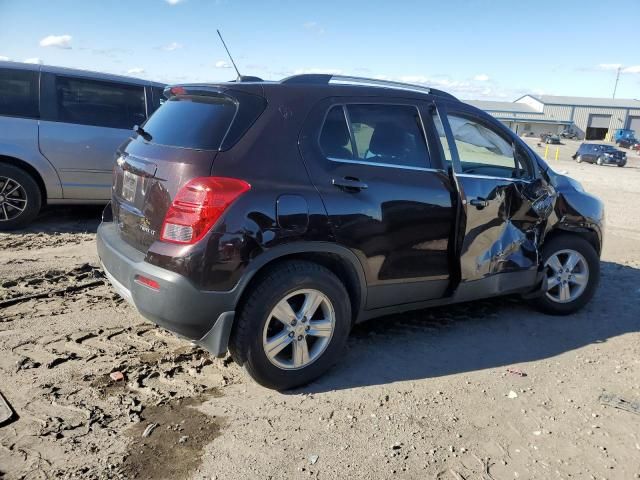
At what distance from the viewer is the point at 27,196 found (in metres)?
6.49

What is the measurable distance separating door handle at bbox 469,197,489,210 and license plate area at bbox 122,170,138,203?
2.36 m

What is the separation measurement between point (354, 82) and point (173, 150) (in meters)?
1.41

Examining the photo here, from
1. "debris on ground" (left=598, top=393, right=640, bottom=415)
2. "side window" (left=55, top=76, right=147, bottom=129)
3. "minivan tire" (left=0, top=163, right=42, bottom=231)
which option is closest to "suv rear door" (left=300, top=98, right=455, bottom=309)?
"debris on ground" (left=598, top=393, right=640, bottom=415)

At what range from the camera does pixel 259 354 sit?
123 inches

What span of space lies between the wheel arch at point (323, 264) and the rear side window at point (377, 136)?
0.61 metres

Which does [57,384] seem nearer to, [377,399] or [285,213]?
[285,213]

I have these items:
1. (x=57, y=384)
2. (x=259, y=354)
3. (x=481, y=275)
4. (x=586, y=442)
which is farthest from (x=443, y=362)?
(x=57, y=384)

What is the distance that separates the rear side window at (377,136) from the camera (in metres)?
3.41

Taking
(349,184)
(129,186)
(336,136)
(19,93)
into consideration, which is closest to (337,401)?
(349,184)

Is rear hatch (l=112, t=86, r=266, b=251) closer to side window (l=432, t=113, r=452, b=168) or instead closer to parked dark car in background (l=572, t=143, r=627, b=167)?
side window (l=432, t=113, r=452, b=168)

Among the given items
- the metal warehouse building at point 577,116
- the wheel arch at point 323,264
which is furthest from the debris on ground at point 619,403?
the metal warehouse building at point 577,116

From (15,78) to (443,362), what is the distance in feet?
19.7

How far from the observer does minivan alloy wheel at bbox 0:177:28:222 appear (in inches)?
251

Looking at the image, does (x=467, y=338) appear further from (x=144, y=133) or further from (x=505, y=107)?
(x=505, y=107)
